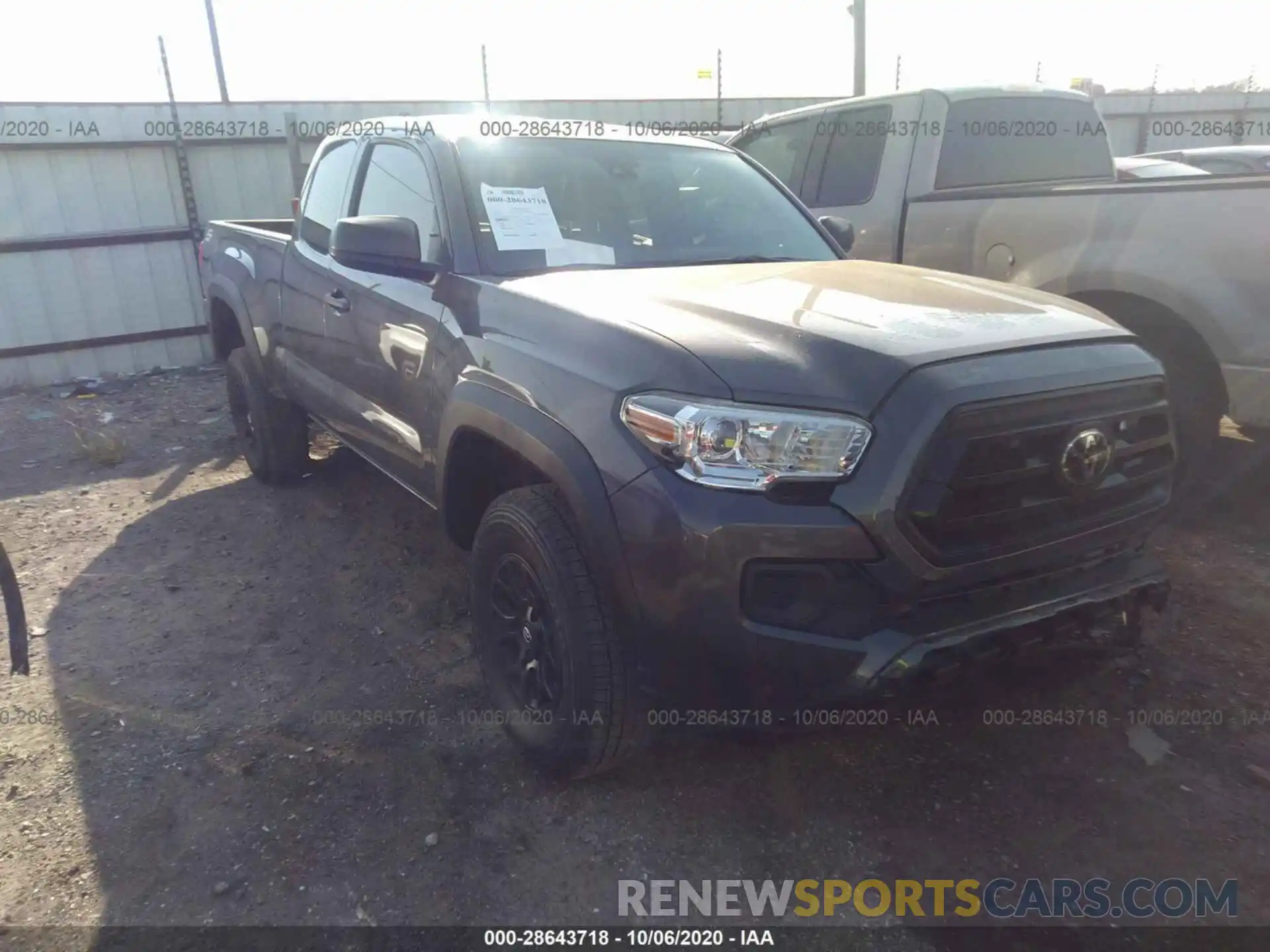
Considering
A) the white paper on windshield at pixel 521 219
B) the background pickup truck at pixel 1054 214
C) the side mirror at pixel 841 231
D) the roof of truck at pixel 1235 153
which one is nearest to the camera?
the white paper on windshield at pixel 521 219

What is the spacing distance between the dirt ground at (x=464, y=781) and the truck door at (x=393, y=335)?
2.61ft

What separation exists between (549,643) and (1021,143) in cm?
470

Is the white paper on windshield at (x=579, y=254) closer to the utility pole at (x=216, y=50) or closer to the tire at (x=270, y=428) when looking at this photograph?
the tire at (x=270, y=428)

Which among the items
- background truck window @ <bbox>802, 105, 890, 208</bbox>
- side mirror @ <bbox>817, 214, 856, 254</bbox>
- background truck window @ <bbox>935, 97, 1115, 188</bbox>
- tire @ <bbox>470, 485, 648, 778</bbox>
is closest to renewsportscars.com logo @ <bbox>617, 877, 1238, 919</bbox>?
tire @ <bbox>470, 485, 648, 778</bbox>

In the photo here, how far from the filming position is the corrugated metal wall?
823cm

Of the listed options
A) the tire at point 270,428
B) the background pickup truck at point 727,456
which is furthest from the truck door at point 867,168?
the tire at point 270,428

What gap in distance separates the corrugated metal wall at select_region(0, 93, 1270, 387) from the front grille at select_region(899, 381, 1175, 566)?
6827 mm

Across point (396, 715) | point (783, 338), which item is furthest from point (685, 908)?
point (783, 338)

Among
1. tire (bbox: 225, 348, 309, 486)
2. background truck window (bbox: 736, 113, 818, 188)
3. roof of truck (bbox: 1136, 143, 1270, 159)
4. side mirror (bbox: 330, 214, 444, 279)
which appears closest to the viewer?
side mirror (bbox: 330, 214, 444, 279)

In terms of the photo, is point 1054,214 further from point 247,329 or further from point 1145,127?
point 1145,127

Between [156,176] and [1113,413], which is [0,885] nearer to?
[1113,413]

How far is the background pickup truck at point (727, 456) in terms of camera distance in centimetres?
206

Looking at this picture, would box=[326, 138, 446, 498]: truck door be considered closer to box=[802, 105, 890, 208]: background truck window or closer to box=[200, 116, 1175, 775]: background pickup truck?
box=[200, 116, 1175, 775]: background pickup truck

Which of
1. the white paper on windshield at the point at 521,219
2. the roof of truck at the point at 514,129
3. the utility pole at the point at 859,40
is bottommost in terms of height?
the white paper on windshield at the point at 521,219
